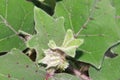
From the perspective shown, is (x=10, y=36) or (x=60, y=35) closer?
(x=60, y=35)

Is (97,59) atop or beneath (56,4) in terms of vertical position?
beneath

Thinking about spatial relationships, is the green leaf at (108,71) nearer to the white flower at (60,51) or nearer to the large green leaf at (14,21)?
the white flower at (60,51)

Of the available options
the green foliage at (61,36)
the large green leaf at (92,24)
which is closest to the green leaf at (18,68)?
the green foliage at (61,36)

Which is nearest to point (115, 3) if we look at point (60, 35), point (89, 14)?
Result: point (89, 14)

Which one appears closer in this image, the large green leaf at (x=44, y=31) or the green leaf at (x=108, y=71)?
the large green leaf at (x=44, y=31)

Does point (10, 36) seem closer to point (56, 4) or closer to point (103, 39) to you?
point (56, 4)

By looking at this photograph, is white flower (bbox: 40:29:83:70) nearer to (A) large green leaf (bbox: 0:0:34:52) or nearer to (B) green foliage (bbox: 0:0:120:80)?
(B) green foliage (bbox: 0:0:120:80)

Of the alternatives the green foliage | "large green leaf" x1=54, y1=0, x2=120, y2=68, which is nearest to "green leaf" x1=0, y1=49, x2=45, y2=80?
the green foliage

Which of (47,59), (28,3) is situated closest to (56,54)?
(47,59)
